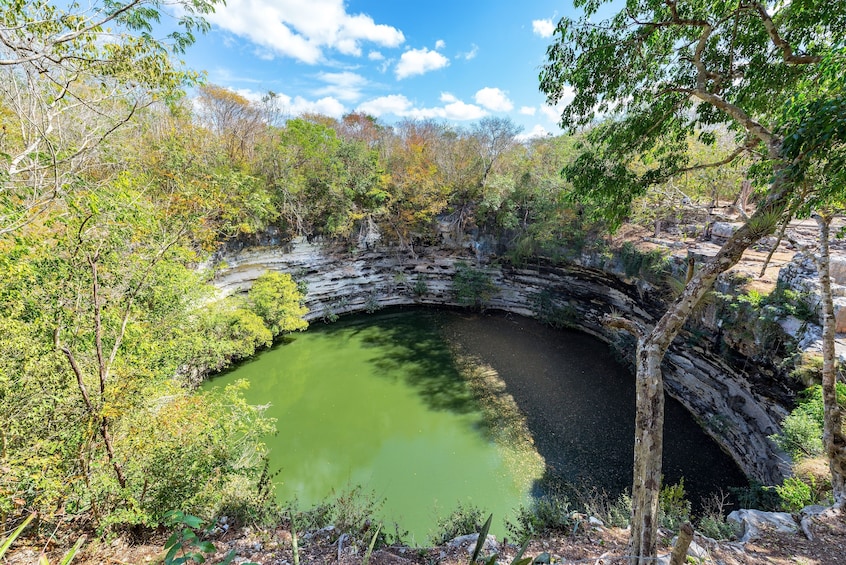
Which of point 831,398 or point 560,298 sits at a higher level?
point 560,298

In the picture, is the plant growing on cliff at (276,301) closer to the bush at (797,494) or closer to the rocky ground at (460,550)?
the rocky ground at (460,550)

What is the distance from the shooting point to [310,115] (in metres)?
20.0

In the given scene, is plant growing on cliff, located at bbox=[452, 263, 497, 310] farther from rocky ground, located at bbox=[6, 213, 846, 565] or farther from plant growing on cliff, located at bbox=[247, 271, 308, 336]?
rocky ground, located at bbox=[6, 213, 846, 565]

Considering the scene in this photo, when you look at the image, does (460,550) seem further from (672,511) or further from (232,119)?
(232,119)

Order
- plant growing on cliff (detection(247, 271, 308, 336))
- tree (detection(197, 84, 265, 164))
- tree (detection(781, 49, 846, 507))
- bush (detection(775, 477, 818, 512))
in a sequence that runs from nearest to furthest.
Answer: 1. tree (detection(781, 49, 846, 507))
2. bush (detection(775, 477, 818, 512))
3. plant growing on cliff (detection(247, 271, 308, 336))
4. tree (detection(197, 84, 265, 164))

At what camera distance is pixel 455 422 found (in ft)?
27.1

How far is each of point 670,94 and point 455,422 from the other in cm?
720

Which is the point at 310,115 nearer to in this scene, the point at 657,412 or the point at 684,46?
the point at 684,46

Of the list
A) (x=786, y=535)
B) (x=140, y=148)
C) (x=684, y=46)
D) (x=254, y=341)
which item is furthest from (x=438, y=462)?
(x=140, y=148)

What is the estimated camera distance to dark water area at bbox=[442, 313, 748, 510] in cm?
661

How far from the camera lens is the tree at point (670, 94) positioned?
2.53 meters

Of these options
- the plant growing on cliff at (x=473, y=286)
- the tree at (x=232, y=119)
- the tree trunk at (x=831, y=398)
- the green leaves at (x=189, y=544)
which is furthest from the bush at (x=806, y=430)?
the tree at (x=232, y=119)

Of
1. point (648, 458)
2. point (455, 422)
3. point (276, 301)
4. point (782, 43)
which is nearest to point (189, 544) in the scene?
point (648, 458)

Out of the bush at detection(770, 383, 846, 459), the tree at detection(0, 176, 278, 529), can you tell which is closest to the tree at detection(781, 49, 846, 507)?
the bush at detection(770, 383, 846, 459)
